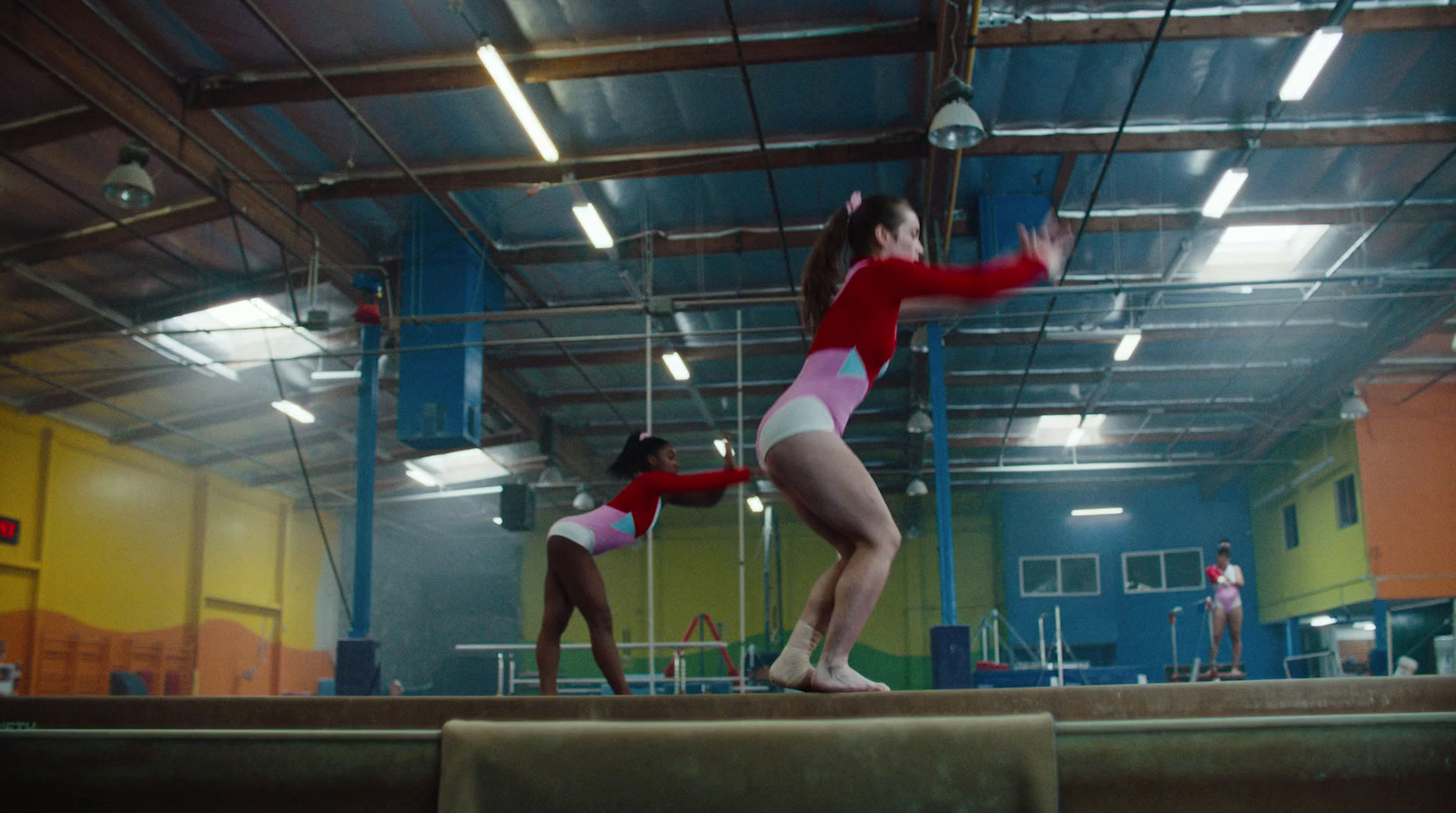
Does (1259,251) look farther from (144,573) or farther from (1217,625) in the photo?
(144,573)

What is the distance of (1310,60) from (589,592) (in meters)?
6.88

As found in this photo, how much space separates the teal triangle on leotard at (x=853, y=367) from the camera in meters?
2.50

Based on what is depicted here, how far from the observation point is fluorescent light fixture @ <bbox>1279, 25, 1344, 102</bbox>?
25.4 feet

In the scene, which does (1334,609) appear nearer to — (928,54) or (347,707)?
(928,54)

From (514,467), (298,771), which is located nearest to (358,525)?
(298,771)

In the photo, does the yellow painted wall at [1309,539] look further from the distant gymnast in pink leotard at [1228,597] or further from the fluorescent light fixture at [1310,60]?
the fluorescent light fixture at [1310,60]

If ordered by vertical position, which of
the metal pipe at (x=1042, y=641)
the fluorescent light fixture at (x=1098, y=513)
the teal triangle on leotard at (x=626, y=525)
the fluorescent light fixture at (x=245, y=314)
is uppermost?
the fluorescent light fixture at (x=245, y=314)

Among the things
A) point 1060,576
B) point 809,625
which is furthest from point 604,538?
point 1060,576

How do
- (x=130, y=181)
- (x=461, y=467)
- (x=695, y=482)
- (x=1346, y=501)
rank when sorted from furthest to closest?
1. (x=461, y=467)
2. (x=1346, y=501)
3. (x=130, y=181)
4. (x=695, y=482)

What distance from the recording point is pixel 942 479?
10.5 metres

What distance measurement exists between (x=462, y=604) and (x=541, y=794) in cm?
2253

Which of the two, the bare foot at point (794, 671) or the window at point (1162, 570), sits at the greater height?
the window at point (1162, 570)

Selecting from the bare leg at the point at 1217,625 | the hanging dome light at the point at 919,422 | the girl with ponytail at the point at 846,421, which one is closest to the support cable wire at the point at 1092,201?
the hanging dome light at the point at 919,422

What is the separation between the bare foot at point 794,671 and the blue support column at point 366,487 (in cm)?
815
